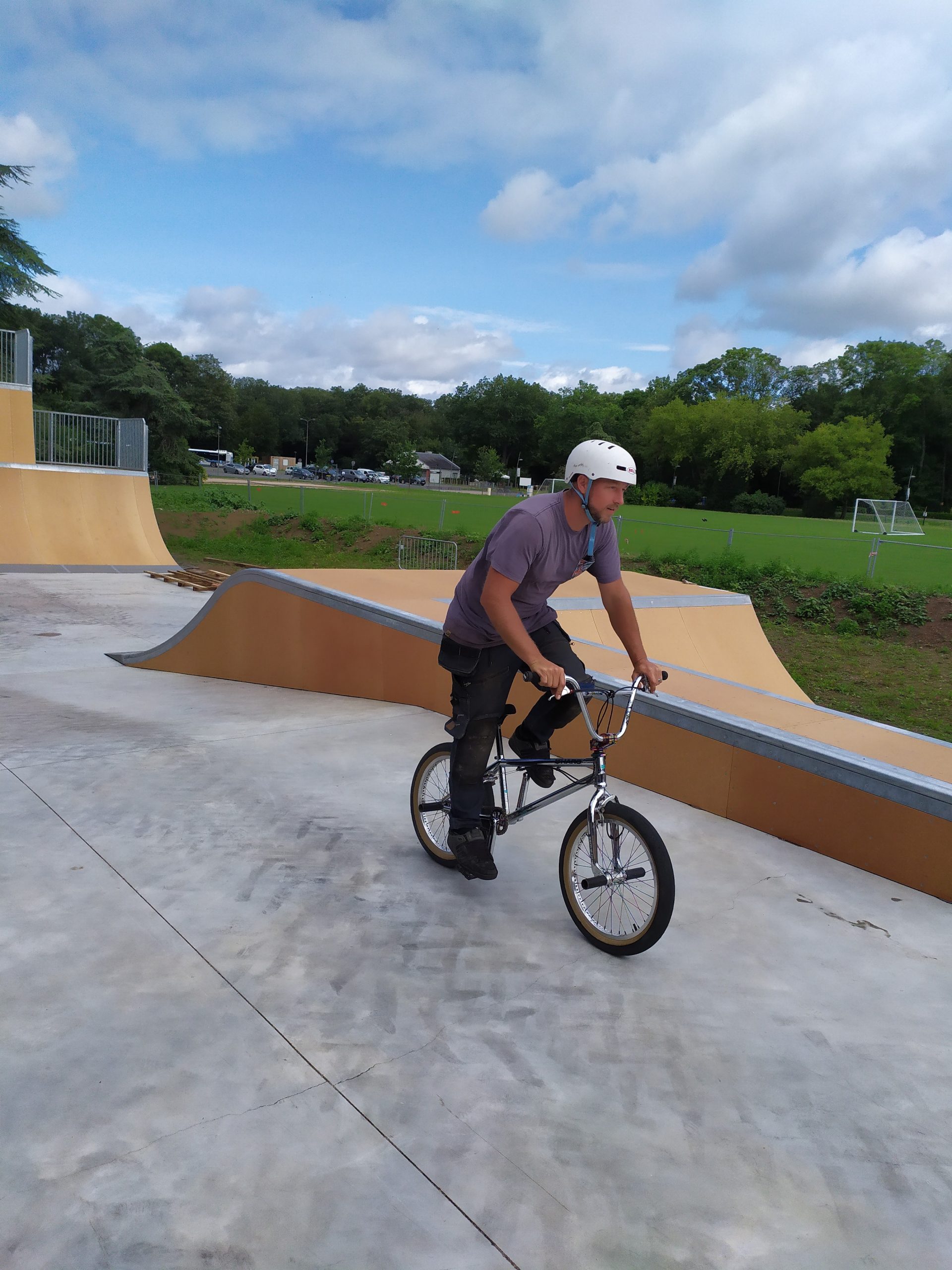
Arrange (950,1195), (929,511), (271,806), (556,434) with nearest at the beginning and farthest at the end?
(950,1195), (271,806), (929,511), (556,434)

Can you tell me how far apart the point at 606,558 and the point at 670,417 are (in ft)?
257

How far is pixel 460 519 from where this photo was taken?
108ft

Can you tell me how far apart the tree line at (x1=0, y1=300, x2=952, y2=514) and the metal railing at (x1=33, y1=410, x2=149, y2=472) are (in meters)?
22.7

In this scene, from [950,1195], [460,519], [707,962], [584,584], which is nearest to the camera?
[950,1195]

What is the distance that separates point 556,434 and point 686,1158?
98.6m

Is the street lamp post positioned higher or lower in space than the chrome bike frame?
higher

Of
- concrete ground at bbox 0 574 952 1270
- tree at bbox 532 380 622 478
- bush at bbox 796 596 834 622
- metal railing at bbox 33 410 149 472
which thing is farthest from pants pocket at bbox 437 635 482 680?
tree at bbox 532 380 622 478

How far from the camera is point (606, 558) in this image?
135 inches

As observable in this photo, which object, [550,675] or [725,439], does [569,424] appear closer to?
[725,439]

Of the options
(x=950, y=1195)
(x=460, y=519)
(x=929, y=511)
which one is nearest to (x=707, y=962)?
(x=950, y=1195)

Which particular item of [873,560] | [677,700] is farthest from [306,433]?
[677,700]

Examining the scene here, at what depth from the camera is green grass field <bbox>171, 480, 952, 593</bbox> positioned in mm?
19828

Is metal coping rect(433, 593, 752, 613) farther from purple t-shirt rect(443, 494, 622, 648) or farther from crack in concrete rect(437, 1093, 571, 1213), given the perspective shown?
crack in concrete rect(437, 1093, 571, 1213)

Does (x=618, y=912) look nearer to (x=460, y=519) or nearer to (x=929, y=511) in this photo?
(x=460, y=519)
